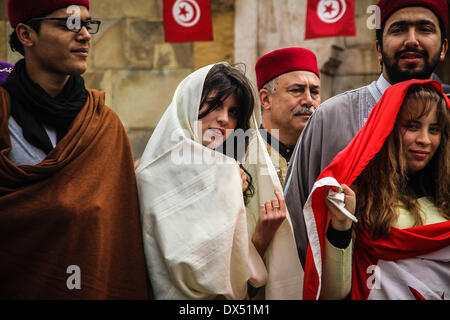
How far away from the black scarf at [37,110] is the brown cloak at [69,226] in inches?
2.0

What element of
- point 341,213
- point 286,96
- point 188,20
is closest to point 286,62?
point 286,96

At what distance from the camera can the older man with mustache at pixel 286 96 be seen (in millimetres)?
4066

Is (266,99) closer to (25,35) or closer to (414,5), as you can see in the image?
(414,5)

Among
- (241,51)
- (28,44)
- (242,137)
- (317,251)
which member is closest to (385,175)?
(317,251)

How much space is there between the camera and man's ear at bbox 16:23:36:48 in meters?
2.64

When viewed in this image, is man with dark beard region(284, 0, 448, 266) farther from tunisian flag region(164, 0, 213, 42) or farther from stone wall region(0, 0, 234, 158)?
stone wall region(0, 0, 234, 158)

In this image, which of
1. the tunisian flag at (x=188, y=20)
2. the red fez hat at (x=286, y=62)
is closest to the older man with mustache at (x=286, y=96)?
the red fez hat at (x=286, y=62)

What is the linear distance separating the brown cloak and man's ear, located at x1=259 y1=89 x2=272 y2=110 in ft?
6.54

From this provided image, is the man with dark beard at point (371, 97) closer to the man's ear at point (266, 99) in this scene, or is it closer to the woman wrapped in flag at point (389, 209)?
the woman wrapped in flag at point (389, 209)

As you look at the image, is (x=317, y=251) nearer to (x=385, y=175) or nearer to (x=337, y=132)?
(x=385, y=175)

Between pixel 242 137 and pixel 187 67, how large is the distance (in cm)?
317

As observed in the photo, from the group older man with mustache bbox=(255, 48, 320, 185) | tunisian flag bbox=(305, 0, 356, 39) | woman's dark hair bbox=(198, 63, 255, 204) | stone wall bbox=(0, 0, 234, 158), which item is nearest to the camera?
woman's dark hair bbox=(198, 63, 255, 204)

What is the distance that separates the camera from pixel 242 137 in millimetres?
2865

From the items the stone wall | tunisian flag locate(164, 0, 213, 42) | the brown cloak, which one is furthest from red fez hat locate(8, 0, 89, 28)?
the stone wall
